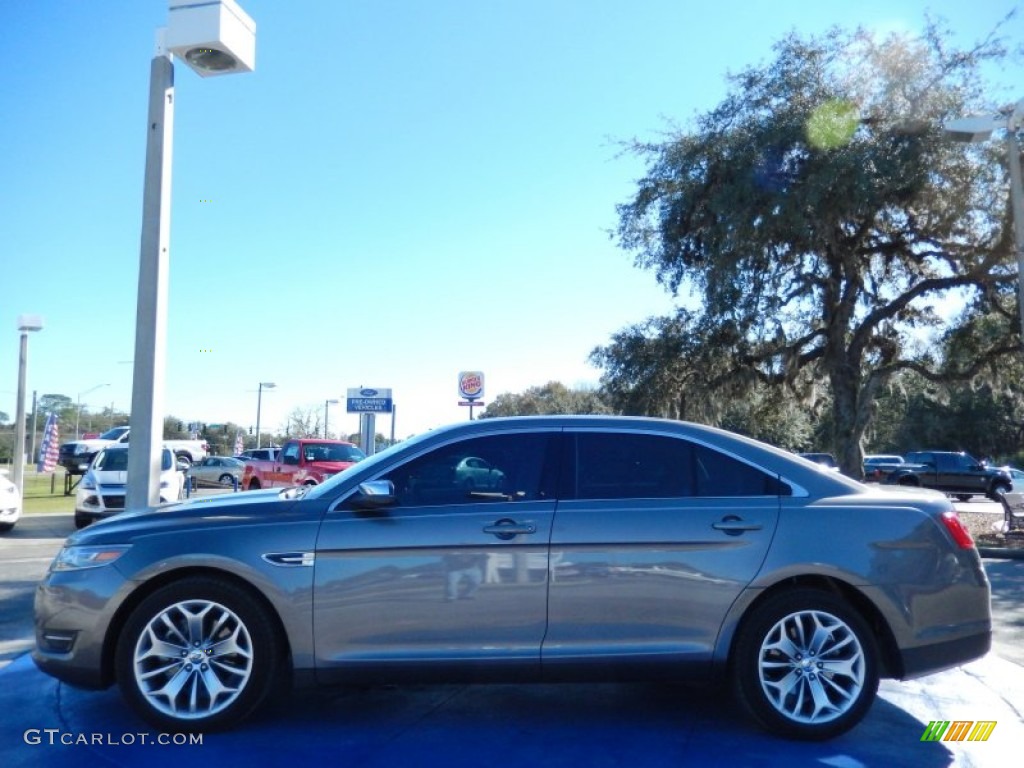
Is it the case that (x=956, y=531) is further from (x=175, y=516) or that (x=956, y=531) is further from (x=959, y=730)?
(x=175, y=516)

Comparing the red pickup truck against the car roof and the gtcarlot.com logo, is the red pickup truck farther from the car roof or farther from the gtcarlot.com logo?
the gtcarlot.com logo

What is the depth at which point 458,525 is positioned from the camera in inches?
182

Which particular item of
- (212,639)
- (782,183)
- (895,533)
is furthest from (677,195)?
(212,639)

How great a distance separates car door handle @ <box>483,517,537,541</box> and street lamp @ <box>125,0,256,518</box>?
4.12m

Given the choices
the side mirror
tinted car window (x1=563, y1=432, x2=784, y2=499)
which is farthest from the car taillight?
the side mirror

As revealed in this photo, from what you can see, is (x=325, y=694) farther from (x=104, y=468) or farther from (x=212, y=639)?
(x=104, y=468)

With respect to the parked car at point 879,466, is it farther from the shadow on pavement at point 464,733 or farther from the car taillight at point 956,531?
the shadow on pavement at point 464,733

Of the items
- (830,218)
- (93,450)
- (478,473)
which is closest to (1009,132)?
(830,218)

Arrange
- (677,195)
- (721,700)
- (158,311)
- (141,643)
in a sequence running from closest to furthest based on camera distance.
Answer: (141,643)
(721,700)
(158,311)
(677,195)

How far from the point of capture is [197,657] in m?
4.51

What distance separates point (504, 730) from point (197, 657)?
1648 millimetres

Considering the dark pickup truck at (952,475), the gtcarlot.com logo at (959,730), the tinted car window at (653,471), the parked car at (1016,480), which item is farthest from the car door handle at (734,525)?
the parked car at (1016,480)

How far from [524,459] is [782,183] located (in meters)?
13.8

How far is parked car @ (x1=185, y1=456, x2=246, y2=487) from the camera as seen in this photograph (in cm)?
3397
